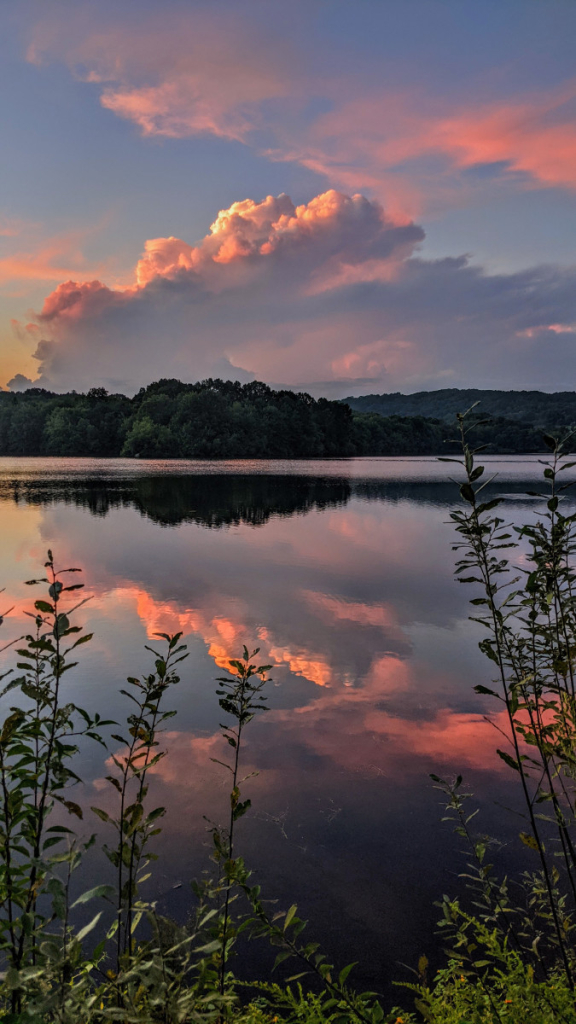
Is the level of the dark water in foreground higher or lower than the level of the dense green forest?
lower

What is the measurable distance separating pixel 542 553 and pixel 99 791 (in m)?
4.22

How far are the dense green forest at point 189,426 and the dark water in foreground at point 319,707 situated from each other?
281 ft

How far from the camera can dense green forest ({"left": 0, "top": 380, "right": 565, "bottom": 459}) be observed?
10338 centimetres

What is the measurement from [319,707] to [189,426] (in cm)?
10020

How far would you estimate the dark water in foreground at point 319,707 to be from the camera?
12.9ft

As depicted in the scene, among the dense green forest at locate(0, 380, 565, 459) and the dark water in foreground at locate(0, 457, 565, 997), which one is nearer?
the dark water in foreground at locate(0, 457, 565, 997)

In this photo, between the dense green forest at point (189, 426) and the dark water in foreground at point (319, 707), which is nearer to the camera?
the dark water in foreground at point (319, 707)

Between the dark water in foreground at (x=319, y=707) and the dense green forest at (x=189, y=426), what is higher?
the dense green forest at (x=189, y=426)

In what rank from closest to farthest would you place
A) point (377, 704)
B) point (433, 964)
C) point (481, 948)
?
point (433, 964)
point (481, 948)
point (377, 704)

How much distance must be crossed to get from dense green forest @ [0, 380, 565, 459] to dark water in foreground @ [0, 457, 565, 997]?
8570 cm

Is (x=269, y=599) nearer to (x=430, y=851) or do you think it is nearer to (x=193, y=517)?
(x=430, y=851)

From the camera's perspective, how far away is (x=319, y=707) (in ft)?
Answer: 22.1

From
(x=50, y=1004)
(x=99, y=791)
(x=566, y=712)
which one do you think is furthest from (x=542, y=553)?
(x=99, y=791)

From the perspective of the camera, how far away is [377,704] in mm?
6863
